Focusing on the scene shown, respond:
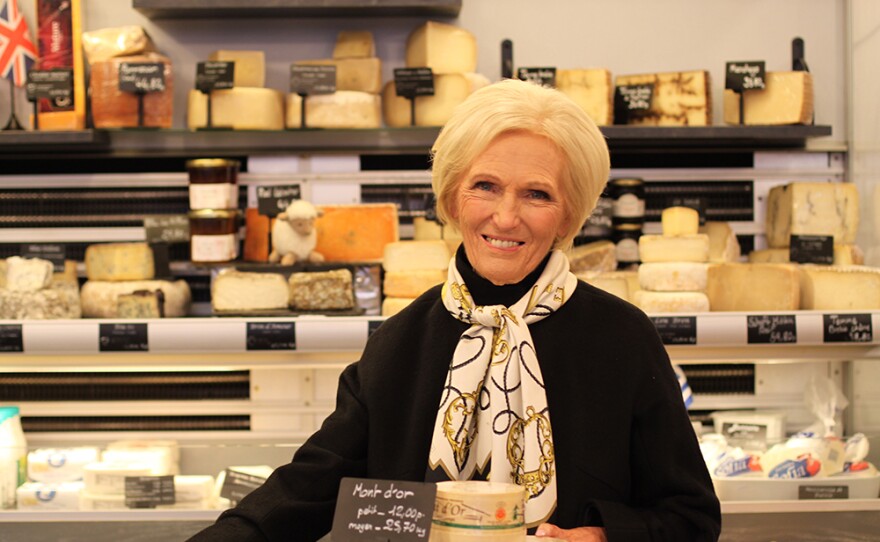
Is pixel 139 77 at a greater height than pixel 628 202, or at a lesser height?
greater

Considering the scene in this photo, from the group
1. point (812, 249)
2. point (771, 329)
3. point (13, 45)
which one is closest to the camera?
point (771, 329)

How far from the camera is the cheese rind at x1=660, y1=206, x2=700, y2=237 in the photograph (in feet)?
9.94

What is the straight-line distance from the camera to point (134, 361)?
2.52 metres

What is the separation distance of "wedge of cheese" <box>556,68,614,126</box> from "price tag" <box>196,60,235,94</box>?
109 cm

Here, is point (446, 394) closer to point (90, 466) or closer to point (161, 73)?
point (90, 466)

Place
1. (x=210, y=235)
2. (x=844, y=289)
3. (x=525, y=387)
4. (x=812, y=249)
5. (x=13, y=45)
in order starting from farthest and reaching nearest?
(x=13, y=45)
(x=210, y=235)
(x=812, y=249)
(x=844, y=289)
(x=525, y=387)

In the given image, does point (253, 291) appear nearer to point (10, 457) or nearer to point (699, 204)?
point (10, 457)

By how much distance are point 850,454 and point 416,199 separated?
1.70m

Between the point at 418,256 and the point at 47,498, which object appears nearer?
the point at 47,498

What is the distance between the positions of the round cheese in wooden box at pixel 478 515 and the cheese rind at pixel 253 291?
73.1 inches

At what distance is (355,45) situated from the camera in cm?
351

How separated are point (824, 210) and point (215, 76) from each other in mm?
2032

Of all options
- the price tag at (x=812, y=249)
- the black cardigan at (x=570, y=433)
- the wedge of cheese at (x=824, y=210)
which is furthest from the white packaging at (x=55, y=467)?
the wedge of cheese at (x=824, y=210)

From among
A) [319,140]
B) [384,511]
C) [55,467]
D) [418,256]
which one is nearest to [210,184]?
[319,140]
